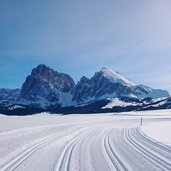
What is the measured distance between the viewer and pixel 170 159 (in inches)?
512

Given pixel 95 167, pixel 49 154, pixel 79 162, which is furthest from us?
pixel 49 154

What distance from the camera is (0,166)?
11.7 metres

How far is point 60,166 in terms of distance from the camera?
11.8 m

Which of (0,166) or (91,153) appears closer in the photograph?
(0,166)

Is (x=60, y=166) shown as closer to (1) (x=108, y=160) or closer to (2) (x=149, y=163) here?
(1) (x=108, y=160)

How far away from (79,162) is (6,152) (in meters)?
4.85

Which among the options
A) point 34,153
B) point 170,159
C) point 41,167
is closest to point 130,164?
point 170,159

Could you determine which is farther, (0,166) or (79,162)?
(79,162)

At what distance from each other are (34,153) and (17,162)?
9.39 ft

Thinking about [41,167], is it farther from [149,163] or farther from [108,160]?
[149,163]

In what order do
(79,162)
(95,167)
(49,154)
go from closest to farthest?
(95,167), (79,162), (49,154)

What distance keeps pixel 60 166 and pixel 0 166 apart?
215 centimetres

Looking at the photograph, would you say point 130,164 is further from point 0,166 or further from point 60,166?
point 0,166

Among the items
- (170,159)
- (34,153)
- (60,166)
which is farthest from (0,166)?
(170,159)
